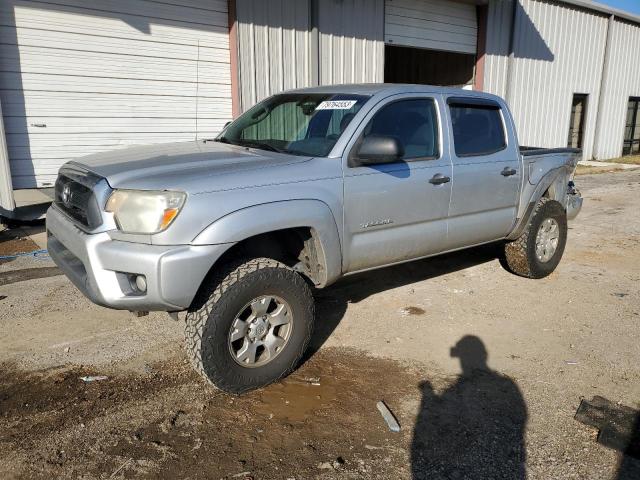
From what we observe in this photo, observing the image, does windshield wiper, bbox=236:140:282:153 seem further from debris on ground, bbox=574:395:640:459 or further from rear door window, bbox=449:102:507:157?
debris on ground, bbox=574:395:640:459

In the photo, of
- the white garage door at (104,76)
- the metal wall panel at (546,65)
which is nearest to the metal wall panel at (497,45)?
the metal wall panel at (546,65)

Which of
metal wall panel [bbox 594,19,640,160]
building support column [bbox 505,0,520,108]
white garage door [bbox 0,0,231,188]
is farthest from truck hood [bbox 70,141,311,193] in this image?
Answer: metal wall panel [bbox 594,19,640,160]

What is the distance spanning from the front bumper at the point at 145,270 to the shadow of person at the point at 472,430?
153 cm

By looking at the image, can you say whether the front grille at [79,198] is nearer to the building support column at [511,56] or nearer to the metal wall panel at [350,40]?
Result: the metal wall panel at [350,40]

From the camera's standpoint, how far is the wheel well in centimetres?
356

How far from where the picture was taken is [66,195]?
366cm

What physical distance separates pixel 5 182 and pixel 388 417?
659 cm

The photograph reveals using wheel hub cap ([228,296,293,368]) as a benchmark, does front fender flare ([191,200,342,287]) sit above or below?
above

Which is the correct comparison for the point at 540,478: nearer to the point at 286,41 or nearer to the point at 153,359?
the point at 153,359

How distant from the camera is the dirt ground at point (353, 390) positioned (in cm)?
276

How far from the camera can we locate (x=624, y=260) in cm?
656

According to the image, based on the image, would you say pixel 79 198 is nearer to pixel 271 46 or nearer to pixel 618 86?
pixel 271 46

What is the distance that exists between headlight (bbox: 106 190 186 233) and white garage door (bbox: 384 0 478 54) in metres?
9.53

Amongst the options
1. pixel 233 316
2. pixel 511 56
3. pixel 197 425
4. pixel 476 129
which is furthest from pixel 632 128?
pixel 197 425
